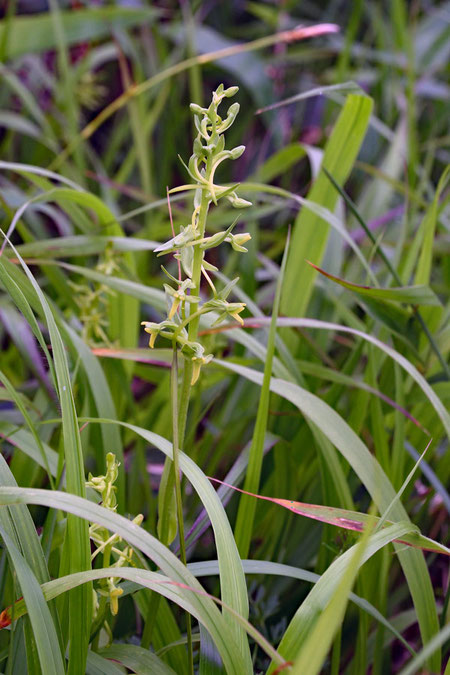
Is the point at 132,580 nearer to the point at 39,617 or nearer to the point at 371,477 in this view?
the point at 39,617

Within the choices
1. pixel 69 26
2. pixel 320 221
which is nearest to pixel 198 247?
pixel 320 221

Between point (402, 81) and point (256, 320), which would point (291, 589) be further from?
point (402, 81)

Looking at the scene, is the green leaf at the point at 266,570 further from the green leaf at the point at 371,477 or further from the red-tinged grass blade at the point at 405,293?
the red-tinged grass blade at the point at 405,293

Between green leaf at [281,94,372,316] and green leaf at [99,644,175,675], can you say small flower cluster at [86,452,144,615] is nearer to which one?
green leaf at [99,644,175,675]

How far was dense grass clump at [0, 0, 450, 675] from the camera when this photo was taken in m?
0.42

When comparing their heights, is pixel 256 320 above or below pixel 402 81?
below

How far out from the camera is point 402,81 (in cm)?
181

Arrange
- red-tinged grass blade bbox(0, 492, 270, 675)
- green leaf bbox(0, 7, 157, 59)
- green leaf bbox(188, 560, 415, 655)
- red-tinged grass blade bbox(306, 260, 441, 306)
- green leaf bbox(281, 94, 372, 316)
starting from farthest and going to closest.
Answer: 1. green leaf bbox(0, 7, 157, 59)
2. green leaf bbox(281, 94, 372, 316)
3. red-tinged grass blade bbox(306, 260, 441, 306)
4. green leaf bbox(188, 560, 415, 655)
5. red-tinged grass blade bbox(0, 492, 270, 675)

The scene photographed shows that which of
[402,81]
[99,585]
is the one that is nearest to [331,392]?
[99,585]

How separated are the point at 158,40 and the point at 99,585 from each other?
4.91 feet

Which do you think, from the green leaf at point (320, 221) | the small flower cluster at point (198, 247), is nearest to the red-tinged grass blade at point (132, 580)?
the small flower cluster at point (198, 247)

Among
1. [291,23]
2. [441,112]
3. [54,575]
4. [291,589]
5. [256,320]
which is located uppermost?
[291,23]

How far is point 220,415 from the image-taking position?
85 centimetres

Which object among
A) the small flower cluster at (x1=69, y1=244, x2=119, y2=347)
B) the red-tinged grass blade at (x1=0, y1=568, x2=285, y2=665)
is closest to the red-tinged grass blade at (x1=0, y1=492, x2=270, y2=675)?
the red-tinged grass blade at (x1=0, y1=568, x2=285, y2=665)
